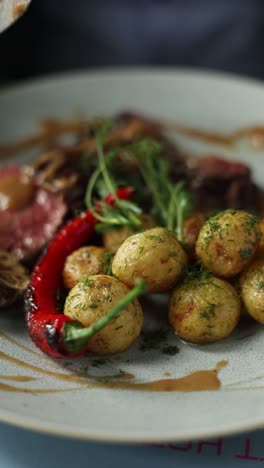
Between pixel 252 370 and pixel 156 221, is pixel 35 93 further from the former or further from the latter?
pixel 252 370

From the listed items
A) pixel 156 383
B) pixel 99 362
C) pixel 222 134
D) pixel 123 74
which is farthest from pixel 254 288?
pixel 123 74

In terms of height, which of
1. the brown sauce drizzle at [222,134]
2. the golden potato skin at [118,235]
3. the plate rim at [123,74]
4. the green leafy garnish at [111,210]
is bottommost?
the brown sauce drizzle at [222,134]

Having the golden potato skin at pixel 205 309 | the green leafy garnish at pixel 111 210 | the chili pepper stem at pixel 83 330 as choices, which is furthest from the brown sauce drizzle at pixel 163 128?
the chili pepper stem at pixel 83 330

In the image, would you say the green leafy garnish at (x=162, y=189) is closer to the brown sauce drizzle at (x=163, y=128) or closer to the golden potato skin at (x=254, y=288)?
the golden potato skin at (x=254, y=288)

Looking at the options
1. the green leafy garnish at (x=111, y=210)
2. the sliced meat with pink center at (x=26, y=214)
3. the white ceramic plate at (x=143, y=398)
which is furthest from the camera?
the sliced meat with pink center at (x=26, y=214)

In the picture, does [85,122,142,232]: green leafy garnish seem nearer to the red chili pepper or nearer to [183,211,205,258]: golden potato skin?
the red chili pepper

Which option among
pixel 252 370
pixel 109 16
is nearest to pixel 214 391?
pixel 252 370

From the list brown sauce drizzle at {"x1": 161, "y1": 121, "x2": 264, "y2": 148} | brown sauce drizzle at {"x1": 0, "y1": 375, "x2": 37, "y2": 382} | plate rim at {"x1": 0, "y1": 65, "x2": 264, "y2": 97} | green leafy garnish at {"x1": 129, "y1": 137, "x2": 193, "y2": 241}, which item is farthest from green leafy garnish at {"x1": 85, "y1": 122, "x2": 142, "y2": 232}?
plate rim at {"x1": 0, "y1": 65, "x2": 264, "y2": 97}

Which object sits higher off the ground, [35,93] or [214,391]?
[35,93]
